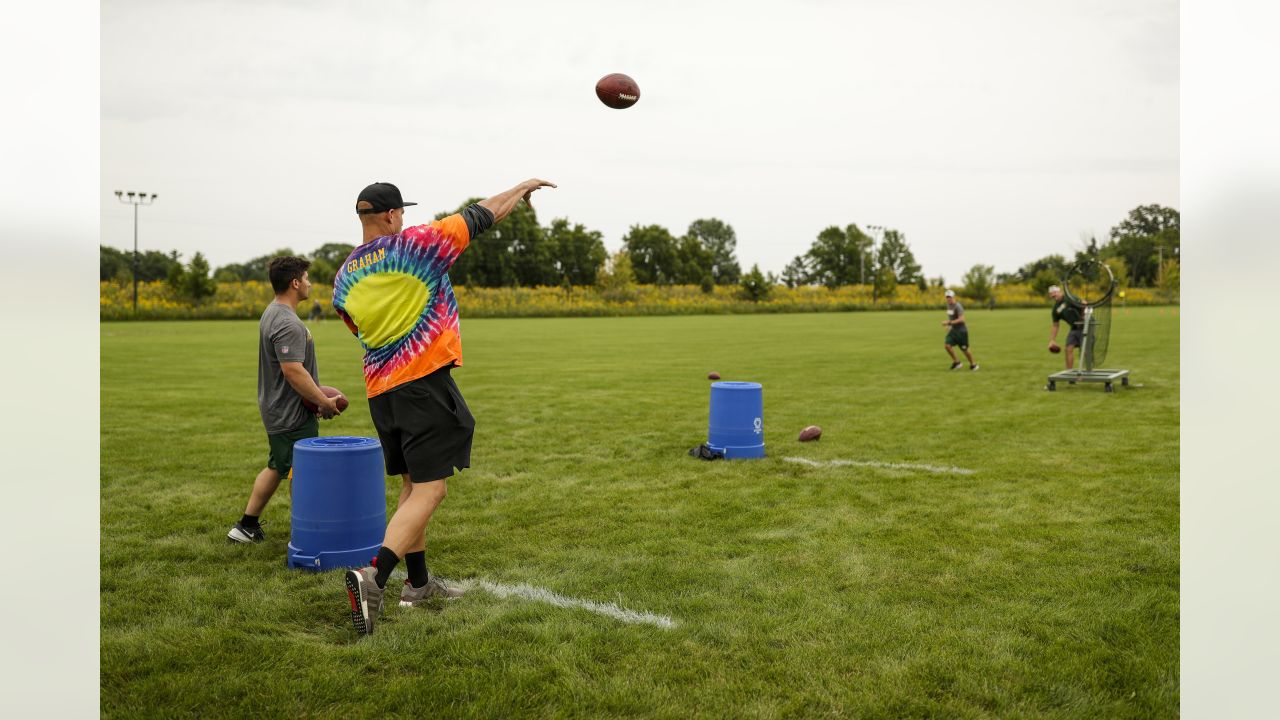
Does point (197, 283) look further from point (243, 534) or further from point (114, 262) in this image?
point (243, 534)

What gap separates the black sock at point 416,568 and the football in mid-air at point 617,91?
3019mm

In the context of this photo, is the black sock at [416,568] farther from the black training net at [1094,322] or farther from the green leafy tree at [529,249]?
the green leafy tree at [529,249]

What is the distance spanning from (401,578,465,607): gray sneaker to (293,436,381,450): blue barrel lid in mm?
1005

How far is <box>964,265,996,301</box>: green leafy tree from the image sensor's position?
84.8 m

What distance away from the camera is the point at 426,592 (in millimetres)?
5160

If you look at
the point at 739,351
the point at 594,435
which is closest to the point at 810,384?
the point at 594,435

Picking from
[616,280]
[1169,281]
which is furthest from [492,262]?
[1169,281]

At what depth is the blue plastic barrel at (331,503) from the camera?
18.7ft

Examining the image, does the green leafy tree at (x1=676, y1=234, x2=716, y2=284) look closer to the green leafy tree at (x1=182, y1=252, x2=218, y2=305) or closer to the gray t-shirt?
the green leafy tree at (x1=182, y1=252, x2=218, y2=305)

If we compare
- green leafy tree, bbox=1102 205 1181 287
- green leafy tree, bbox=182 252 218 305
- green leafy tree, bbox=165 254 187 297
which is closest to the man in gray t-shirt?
green leafy tree, bbox=182 252 218 305

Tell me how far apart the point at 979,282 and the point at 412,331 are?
87241 millimetres
